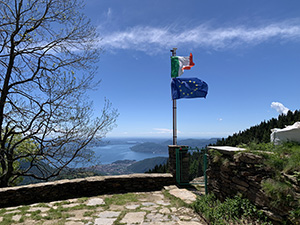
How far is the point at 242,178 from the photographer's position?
388 centimetres

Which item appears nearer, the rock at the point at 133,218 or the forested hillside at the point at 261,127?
the rock at the point at 133,218

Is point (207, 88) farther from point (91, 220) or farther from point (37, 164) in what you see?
point (37, 164)

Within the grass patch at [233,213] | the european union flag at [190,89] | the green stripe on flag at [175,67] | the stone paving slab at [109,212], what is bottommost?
the stone paving slab at [109,212]

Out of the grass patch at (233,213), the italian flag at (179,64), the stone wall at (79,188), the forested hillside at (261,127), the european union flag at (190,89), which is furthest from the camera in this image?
the forested hillside at (261,127)

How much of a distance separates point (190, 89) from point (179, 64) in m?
1.48

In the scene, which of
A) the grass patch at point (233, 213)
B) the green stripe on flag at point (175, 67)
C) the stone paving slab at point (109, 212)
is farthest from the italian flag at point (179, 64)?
the grass patch at point (233, 213)

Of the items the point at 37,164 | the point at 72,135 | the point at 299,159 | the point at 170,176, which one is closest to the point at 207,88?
the point at 170,176

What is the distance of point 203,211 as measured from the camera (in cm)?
424

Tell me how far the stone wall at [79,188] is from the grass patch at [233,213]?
307 cm

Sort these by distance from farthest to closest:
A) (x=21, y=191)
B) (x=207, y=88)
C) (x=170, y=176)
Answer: (x=207, y=88) < (x=170, y=176) < (x=21, y=191)

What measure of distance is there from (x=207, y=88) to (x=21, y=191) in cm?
860

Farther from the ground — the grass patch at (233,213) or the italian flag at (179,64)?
the italian flag at (179,64)

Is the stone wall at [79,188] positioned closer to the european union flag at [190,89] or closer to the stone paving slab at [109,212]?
the stone paving slab at [109,212]

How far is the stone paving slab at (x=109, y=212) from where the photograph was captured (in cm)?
404
